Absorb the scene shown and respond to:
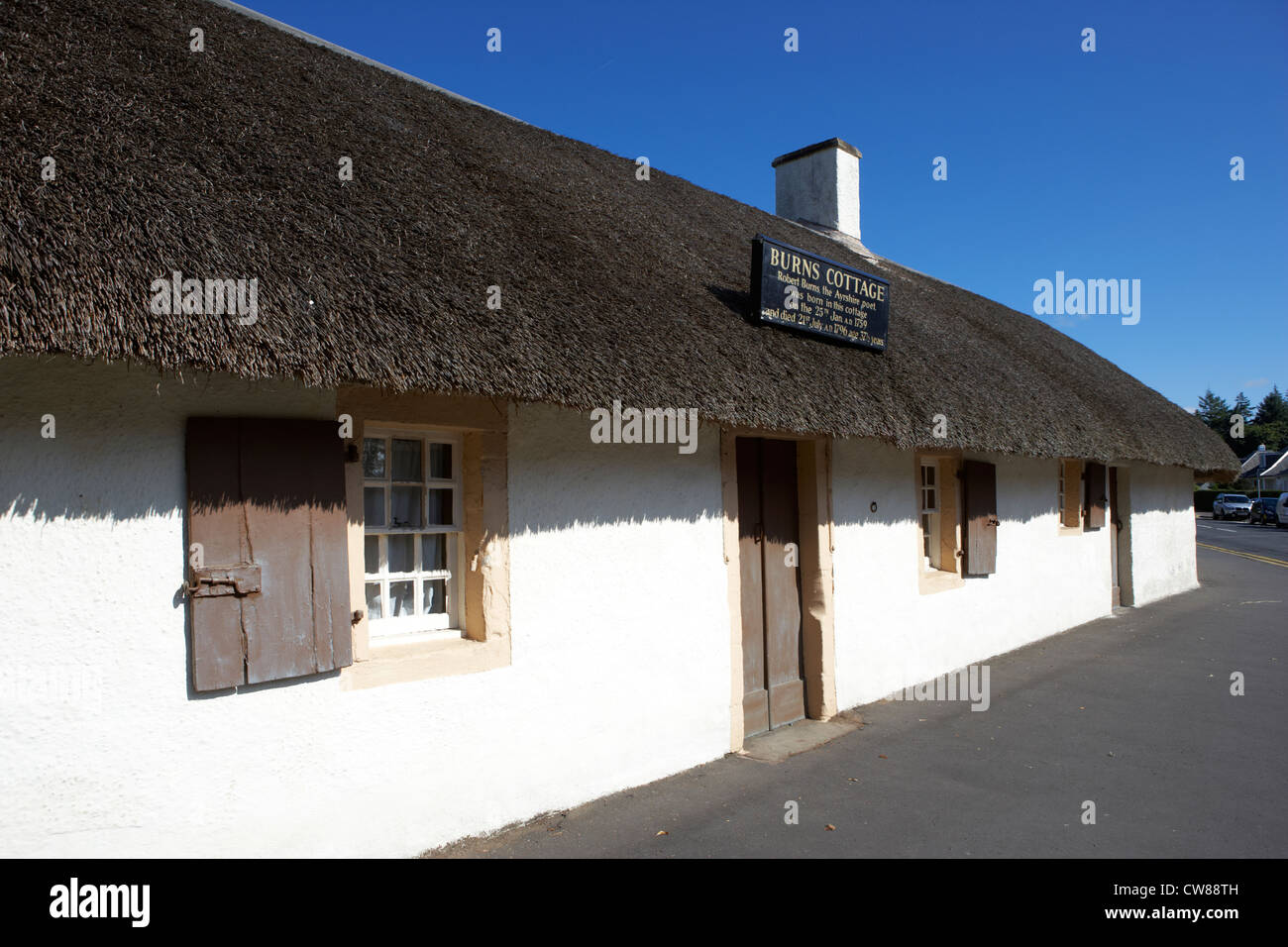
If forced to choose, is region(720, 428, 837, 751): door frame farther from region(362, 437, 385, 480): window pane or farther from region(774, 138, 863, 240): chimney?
region(774, 138, 863, 240): chimney

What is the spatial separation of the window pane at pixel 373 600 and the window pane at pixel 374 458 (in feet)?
1.90

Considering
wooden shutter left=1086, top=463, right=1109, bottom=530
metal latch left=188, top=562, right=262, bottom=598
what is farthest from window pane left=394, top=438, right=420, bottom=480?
wooden shutter left=1086, top=463, right=1109, bottom=530

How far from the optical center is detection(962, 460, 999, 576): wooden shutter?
8.61 meters

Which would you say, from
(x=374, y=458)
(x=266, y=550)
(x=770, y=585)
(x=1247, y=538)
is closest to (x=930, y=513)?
(x=770, y=585)

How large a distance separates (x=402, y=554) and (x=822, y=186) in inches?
406

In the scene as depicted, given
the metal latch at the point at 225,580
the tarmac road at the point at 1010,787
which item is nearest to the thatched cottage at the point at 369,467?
the metal latch at the point at 225,580

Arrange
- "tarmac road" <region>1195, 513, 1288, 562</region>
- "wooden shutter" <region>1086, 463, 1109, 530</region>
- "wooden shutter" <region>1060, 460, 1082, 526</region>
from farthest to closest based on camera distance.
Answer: "tarmac road" <region>1195, 513, 1288, 562</region>
"wooden shutter" <region>1086, 463, 1109, 530</region>
"wooden shutter" <region>1060, 460, 1082, 526</region>

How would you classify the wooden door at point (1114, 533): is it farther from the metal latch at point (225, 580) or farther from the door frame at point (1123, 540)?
the metal latch at point (225, 580)

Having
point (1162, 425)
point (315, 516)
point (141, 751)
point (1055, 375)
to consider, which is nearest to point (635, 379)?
point (315, 516)

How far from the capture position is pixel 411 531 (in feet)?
14.3

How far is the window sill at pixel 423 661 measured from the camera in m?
3.91

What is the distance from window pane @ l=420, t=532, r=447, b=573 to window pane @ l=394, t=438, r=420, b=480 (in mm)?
355

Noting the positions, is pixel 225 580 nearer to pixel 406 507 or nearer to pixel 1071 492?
pixel 406 507
